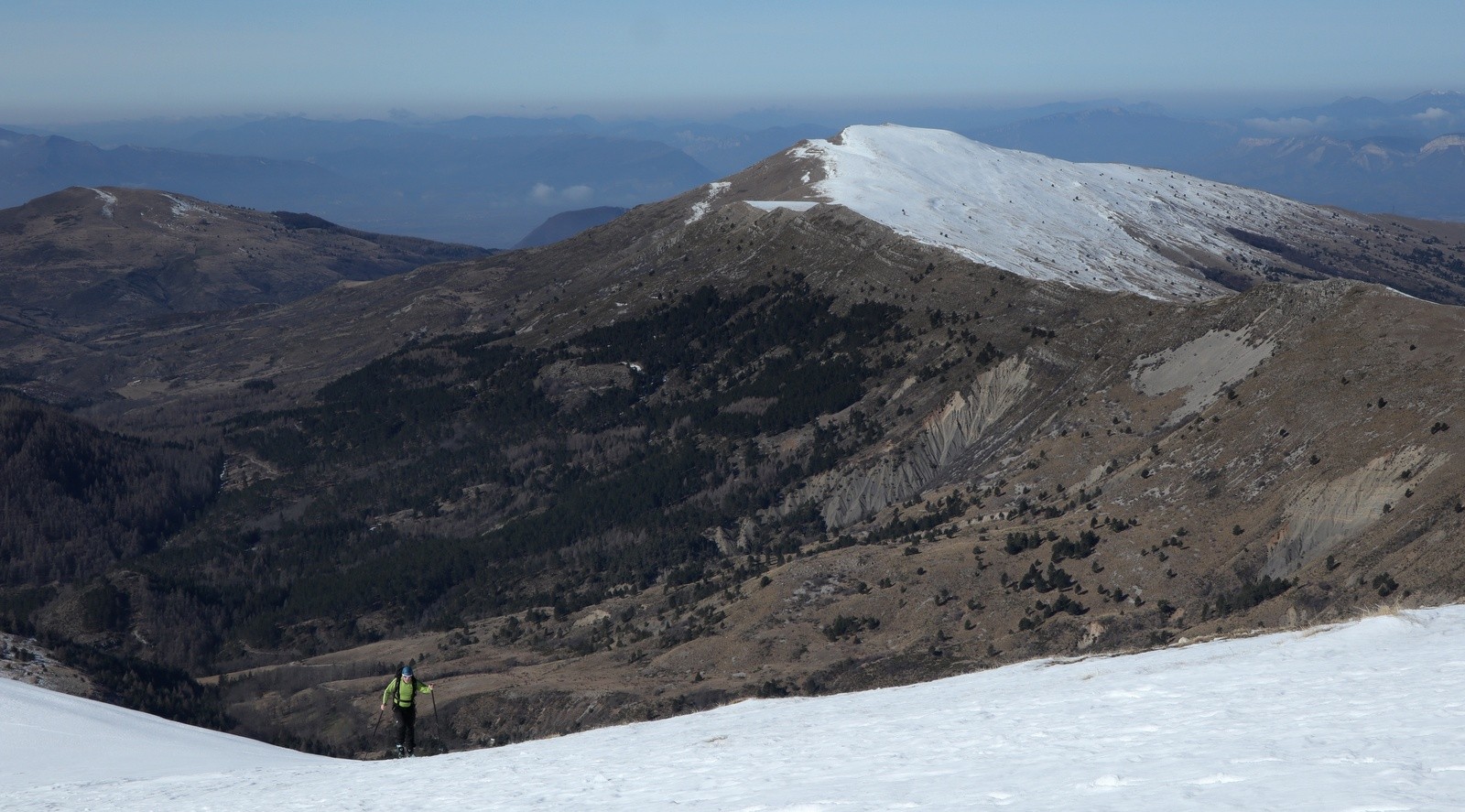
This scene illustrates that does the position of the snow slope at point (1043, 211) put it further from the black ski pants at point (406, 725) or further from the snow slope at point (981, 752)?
the black ski pants at point (406, 725)

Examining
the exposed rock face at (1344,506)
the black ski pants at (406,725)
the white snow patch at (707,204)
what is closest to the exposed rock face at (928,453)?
the exposed rock face at (1344,506)

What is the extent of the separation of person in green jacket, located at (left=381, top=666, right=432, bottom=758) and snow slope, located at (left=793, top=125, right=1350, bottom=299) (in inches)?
2994

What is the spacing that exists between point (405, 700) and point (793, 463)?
5345cm

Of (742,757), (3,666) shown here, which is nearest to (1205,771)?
(742,757)

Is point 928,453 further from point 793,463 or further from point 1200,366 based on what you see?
point 1200,366

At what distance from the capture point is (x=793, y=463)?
80.5 meters

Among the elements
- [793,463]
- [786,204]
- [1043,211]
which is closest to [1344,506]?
[793,463]

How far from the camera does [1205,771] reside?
49.4 ft

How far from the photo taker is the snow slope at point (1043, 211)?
110 m

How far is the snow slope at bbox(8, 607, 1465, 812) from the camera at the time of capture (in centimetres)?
1489

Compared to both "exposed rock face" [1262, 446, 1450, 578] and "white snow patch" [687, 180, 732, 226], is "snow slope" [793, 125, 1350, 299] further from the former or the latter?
"exposed rock face" [1262, 446, 1450, 578]

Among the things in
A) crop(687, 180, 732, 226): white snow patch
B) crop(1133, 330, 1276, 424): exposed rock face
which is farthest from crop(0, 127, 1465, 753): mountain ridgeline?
crop(687, 180, 732, 226): white snow patch

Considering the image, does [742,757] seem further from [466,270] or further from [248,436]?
[466,270]

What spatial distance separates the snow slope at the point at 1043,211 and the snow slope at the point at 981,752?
248ft
